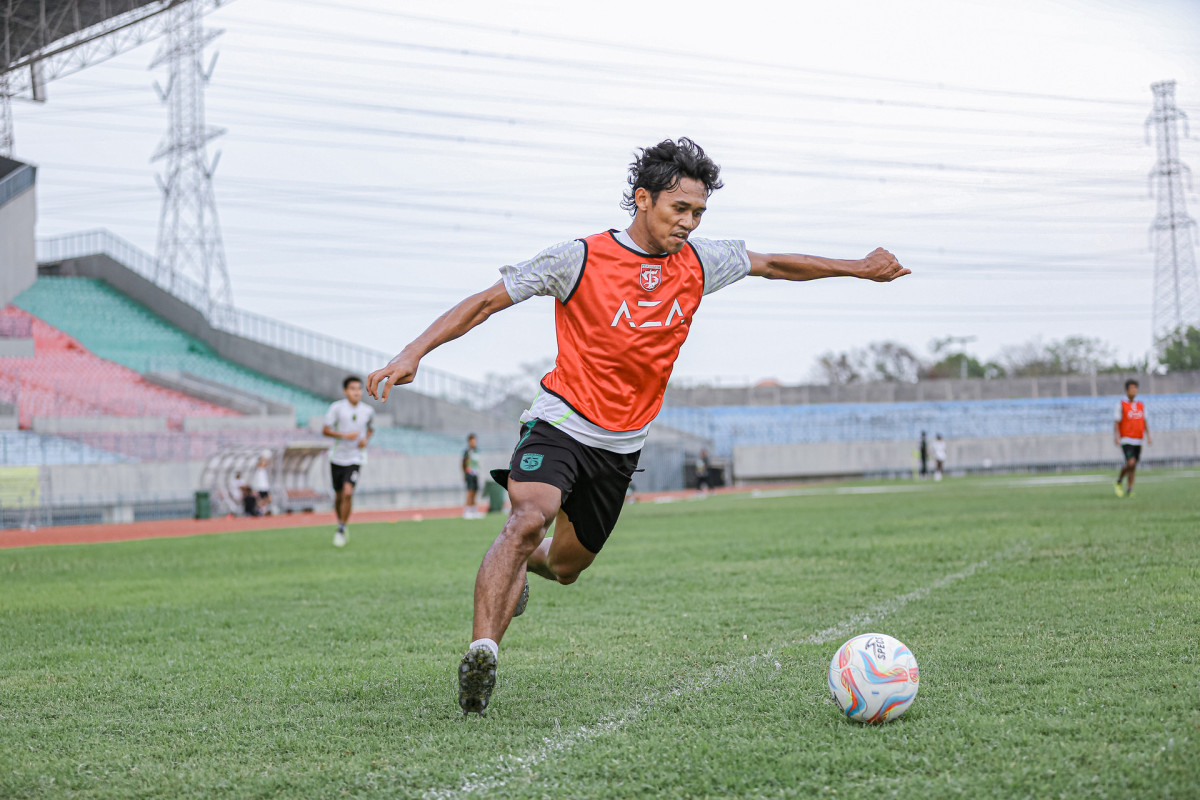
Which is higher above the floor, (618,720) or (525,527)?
(525,527)

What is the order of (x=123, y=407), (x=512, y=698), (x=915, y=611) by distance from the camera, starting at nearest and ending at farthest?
(x=512, y=698)
(x=915, y=611)
(x=123, y=407)

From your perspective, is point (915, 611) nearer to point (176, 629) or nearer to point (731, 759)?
point (731, 759)

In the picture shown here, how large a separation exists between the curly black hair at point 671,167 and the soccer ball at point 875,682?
7.35 feet

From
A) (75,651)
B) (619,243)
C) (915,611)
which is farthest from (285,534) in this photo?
(619,243)

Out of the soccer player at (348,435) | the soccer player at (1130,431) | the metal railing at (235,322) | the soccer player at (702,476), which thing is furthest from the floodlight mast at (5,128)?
the soccer player at (1130,431)

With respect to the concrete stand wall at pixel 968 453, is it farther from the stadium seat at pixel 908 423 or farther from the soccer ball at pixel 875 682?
the soccer ball at pixel 875 682

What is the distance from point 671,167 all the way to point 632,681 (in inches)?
95.4

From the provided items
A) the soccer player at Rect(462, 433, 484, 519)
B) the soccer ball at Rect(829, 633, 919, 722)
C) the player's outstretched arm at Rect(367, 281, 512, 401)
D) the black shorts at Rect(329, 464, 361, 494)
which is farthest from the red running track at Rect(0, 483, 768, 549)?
the soccer ball at Rect(829, 633, 919, 722)

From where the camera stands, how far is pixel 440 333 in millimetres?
4719

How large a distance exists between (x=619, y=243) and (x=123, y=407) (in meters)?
33.0

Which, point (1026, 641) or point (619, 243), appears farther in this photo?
point (1026, 641)

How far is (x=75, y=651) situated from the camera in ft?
22.0

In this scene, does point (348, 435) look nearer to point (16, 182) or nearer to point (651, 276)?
point (651, 276)

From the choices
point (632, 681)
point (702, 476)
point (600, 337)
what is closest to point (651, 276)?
point (600, 337)
